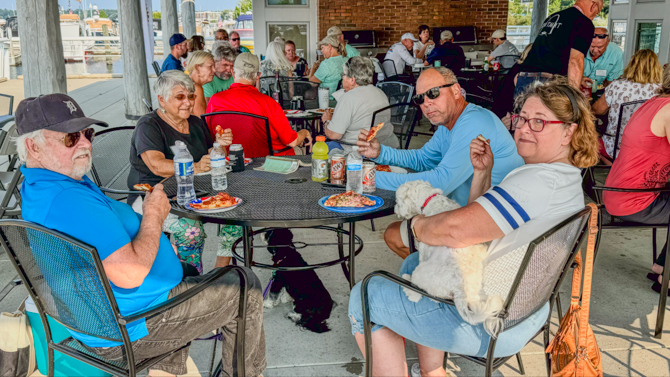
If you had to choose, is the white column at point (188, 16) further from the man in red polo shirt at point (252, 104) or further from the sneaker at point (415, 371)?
the sneaker at point (415, 371)

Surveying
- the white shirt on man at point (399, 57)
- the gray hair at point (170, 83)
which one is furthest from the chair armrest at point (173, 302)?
the white shirt on man at point (399, 57)

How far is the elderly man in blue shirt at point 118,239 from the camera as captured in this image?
5.15 ft

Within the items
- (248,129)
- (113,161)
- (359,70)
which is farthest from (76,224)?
(113,161)

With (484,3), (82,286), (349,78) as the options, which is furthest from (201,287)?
(484,3)

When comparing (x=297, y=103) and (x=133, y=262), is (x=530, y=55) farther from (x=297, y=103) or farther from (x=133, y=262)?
(x=133, y=262)

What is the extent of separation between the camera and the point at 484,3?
40.9 feet

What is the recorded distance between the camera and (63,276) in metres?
1.57

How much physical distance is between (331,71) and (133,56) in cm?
405

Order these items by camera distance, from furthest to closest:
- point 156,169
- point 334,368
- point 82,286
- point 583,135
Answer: point 156,169 < point 334,368 < point 583,135 < point 82,286

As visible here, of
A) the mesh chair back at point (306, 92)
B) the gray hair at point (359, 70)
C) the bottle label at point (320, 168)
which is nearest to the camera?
the bottle label at point (320, 168)

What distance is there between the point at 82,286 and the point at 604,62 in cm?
642

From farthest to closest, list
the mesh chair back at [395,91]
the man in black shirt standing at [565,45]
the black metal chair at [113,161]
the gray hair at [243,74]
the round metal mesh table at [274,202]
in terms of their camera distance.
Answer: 1. the mesh chair back at [395,91]
2. the black metal chair at [113,161]
3. the man in black shirt standing at [565,45]
4. the gray hair at [243,74]
5. the round metal mesh table at [274,202]

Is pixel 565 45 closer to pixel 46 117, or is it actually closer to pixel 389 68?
pixel 46 117

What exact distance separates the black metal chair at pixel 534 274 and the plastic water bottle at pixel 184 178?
0.94 m
